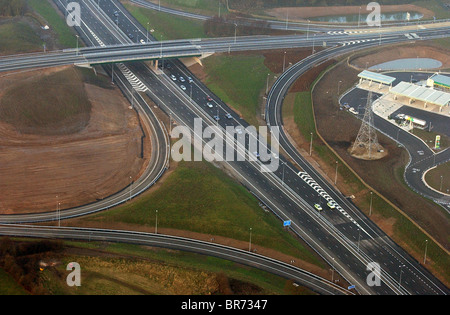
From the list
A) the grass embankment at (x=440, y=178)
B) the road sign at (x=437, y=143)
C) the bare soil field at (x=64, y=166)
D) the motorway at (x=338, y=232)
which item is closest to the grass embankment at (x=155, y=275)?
the motorway at (x=338, y=232)

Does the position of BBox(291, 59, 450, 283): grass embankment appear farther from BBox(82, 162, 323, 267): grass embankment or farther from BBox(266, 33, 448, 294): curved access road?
BBox(82, 162, 323, 267): grass embankment

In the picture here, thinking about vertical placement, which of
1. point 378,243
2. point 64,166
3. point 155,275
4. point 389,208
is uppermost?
point 64,166

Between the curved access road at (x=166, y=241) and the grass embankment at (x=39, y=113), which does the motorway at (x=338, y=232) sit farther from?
the grass embankment at (x=39, y=113)

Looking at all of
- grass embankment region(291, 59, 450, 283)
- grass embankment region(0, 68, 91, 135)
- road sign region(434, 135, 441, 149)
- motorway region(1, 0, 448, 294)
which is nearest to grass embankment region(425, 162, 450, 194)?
grass embankment region(291, 59, 450, 283)

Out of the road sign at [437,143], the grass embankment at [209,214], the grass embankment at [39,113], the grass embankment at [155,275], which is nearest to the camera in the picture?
the grass embankment at [155,275]

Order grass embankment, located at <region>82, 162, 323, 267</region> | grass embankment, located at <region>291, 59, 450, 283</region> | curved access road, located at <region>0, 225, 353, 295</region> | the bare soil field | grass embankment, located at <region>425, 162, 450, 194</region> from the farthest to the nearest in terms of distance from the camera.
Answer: grass embankment, located at <region>425, 162, 450, 194</region> < the bare soil field < grass embankment, located at <region>82, 162, 323, 267</region> < grass embankment, located at <region>291, 59, 450, 283</region> < curved access road, located at <region>0, 225, 353, 295</region>

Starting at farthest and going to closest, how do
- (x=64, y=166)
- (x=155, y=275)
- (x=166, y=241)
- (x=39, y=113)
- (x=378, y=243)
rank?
(x=39, y=113)
(x=64, y=166)
(x=378, y=243)
(x=166, y=241)
(x=155, y=275)

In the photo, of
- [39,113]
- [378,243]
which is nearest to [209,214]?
[378,243]

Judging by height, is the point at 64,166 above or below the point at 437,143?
below

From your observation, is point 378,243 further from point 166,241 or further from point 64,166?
point 64,166
